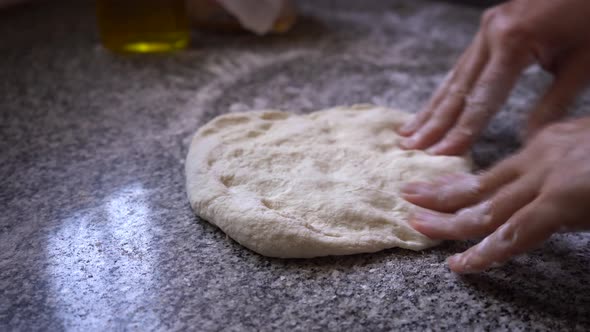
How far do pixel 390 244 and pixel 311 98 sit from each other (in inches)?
22.6

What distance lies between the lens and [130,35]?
1.42 m

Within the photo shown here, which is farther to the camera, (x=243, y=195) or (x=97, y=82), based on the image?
(x=97, y=82)

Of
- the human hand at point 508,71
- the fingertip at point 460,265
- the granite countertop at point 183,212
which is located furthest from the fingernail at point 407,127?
the fingertip at point 460,265

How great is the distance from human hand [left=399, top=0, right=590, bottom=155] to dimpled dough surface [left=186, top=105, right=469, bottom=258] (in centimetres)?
6

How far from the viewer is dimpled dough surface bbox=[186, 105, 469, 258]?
2.58 feet

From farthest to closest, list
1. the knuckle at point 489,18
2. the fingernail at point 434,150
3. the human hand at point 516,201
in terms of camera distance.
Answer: the knuckle at point 489,18 → the fingernail at point 434,150 → the human hand at point 516,201

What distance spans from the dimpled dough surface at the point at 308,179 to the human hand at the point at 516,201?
0.17 feet

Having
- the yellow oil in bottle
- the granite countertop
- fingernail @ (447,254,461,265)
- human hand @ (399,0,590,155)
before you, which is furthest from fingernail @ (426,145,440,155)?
the yellow oil in bottle

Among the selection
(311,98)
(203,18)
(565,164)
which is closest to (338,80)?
(311,98)

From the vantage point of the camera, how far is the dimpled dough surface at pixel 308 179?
788mm

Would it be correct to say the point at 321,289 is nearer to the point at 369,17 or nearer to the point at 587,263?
the point at 587,263

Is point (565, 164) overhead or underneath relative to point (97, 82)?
overhead

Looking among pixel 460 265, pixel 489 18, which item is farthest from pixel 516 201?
pixel 489 18

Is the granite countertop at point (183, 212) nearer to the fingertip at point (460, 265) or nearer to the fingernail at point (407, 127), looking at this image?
the fingertip at point (460, 265)
